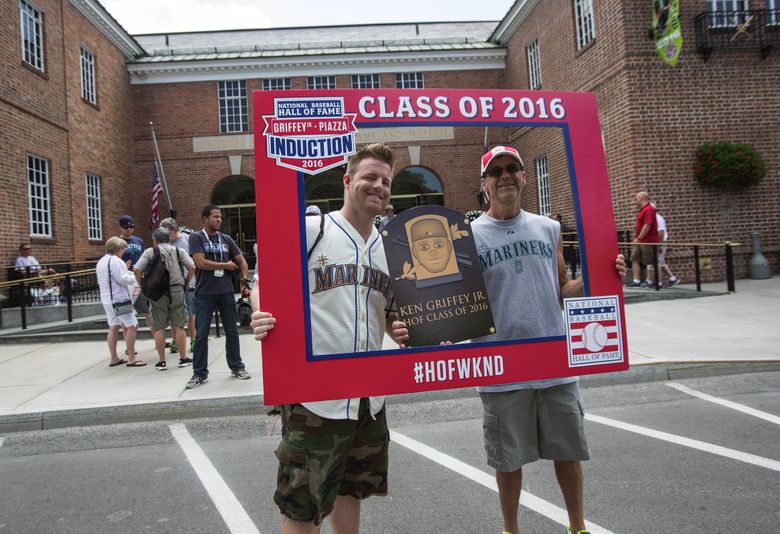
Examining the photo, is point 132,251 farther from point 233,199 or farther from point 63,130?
point 233,199

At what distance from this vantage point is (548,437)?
236 centimetres

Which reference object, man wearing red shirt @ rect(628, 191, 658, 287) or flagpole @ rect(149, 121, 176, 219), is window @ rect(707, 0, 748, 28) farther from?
flagpole @ rect(149, 121, 176, 219)

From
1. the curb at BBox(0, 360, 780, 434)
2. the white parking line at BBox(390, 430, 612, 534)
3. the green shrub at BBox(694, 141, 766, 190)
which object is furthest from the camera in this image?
the green shrub at BBox(694, 141, 766, 190)

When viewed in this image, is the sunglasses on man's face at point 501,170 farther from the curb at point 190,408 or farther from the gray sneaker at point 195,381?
the gray sneaker at point 195,381

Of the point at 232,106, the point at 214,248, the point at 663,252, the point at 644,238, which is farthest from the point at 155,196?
the point at 663,252

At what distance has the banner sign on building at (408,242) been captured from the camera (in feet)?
5.64

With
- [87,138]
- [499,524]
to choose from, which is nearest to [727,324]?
[499,524]

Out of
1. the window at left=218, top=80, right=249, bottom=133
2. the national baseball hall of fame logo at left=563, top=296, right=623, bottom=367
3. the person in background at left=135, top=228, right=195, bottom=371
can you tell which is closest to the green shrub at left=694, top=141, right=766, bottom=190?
the person in background at left=135, top=228, right=195, bottom=371

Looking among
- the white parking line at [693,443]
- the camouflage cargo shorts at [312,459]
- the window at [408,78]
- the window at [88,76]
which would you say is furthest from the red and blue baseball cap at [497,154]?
the window at [408,78]

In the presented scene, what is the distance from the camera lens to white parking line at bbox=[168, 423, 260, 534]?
3.00 meters

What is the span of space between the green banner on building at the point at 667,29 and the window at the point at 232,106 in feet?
43.6

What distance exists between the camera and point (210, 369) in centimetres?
680

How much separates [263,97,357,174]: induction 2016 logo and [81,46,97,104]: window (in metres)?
17.4

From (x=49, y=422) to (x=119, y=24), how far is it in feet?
55.4
